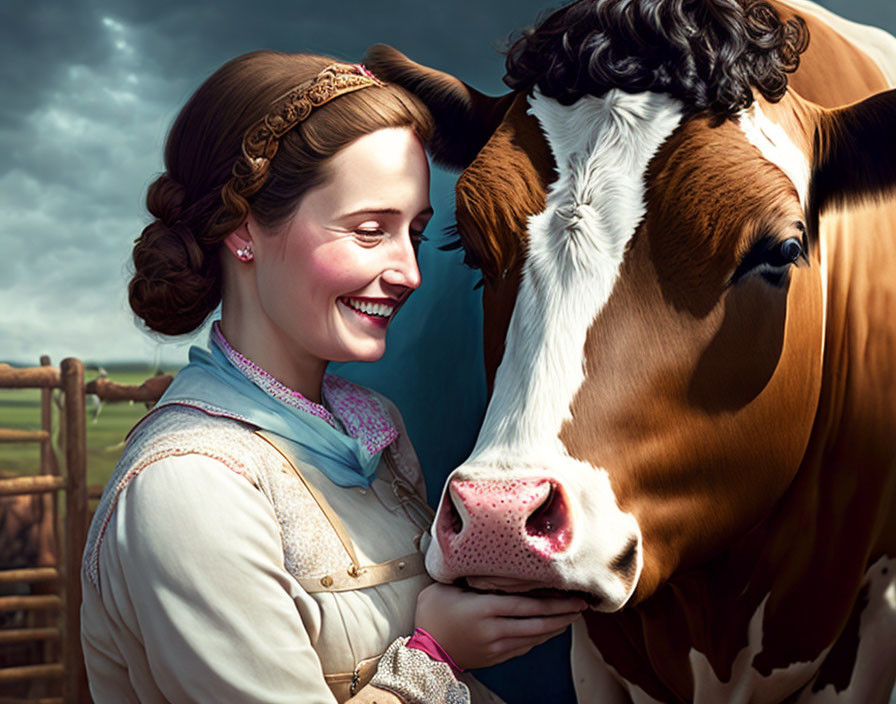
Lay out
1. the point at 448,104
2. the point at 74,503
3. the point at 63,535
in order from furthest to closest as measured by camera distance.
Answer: the point at 63,535
the point at 74,503
the point at 448,104

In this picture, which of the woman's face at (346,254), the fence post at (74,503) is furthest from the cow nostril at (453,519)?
the fence post at (74,503)

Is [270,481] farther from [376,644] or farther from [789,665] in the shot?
[789,665]

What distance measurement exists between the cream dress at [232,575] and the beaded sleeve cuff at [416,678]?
0.06 meters

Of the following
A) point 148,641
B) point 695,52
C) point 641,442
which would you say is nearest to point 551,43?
point 695,52

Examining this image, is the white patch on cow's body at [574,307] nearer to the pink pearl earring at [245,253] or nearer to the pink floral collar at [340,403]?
the pink floral collar at [340,403]

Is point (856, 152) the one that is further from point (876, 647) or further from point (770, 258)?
point (876, 647)

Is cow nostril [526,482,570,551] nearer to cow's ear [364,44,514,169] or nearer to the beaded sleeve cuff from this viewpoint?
the beaded sleeve cuff

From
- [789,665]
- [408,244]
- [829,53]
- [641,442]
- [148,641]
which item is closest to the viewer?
[148,641]

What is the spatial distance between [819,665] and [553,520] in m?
0.98

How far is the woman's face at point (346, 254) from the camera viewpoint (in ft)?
4.57

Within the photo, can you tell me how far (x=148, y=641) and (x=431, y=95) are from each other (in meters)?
1.23

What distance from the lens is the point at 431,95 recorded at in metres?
1.79

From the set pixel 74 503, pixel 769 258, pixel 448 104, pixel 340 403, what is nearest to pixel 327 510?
pixel 340 403

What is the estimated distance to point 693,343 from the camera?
1317 mm
